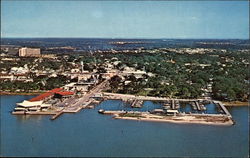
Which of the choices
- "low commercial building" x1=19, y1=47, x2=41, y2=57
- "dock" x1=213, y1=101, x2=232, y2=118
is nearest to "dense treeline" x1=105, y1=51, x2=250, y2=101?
"dock" x1=213, y1=101, x2=232, y2=118

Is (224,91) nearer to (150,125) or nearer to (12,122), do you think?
(150,125)

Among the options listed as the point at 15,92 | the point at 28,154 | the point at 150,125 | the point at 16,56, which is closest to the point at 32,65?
the point at 16,56

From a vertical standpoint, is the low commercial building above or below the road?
above

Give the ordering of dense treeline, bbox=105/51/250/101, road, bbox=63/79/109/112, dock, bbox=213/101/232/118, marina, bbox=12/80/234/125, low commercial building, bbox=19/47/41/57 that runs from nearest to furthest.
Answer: marina, bbox=12/80/234/125
dock, bbox=213/101/232/118
road, bbox=63/79/109/112
dense treeline, bbox=105/51/250/101
low commercial building, bbox=19/47/41/57

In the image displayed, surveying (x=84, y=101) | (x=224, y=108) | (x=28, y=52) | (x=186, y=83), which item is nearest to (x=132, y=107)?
(x=84, y=101)

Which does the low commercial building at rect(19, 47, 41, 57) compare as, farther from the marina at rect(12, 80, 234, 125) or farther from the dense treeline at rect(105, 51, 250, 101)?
the marina at rect(12, 80, 234, 125)

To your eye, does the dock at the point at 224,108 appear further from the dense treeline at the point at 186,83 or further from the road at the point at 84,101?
the road at the point at 84,101

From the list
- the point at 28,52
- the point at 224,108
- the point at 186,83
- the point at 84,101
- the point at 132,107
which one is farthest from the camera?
the point at 28,52

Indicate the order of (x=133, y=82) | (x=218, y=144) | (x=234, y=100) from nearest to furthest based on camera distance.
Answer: (x=218, y=144), (x=234, y=100), (x=133, y=82)

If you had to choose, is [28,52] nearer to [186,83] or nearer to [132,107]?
[186,83]

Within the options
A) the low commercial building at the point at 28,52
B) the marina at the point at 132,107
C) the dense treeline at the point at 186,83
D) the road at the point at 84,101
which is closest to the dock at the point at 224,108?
the marina at the point at 132,107

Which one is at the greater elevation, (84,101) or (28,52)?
(28,52)
